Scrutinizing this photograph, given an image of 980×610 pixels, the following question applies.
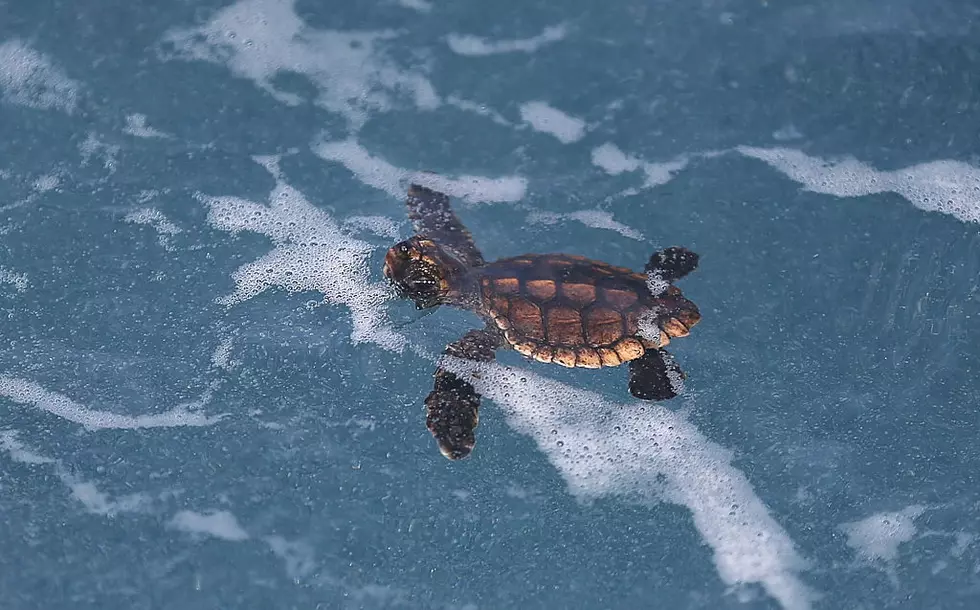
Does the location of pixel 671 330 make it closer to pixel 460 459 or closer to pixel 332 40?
pixel 460 459

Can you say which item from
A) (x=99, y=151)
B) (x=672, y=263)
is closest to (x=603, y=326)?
(x=672, y=263)

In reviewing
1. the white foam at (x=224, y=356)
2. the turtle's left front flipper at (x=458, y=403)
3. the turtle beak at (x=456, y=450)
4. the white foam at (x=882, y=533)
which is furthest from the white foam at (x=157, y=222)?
the white foam at (x=882, y=533)

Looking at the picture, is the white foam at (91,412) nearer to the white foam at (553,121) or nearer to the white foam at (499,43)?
the white foam at (553,121)

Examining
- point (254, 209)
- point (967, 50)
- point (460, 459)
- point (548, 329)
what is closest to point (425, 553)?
point (460, 459)

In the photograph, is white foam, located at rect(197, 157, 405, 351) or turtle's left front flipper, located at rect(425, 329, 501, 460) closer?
turtle's left front flipper, located at rect(425, 329, 501, 460)

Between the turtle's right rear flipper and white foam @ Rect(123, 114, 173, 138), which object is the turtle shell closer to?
the turtle's right rear flipper

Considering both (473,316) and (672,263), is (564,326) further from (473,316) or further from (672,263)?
(672,263)

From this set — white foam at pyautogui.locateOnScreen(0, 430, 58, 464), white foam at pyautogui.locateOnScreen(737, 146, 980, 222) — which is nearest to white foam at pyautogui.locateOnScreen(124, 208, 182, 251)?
white foam at pyautogui.locateOnScreen(0, 430, 58, 464)
